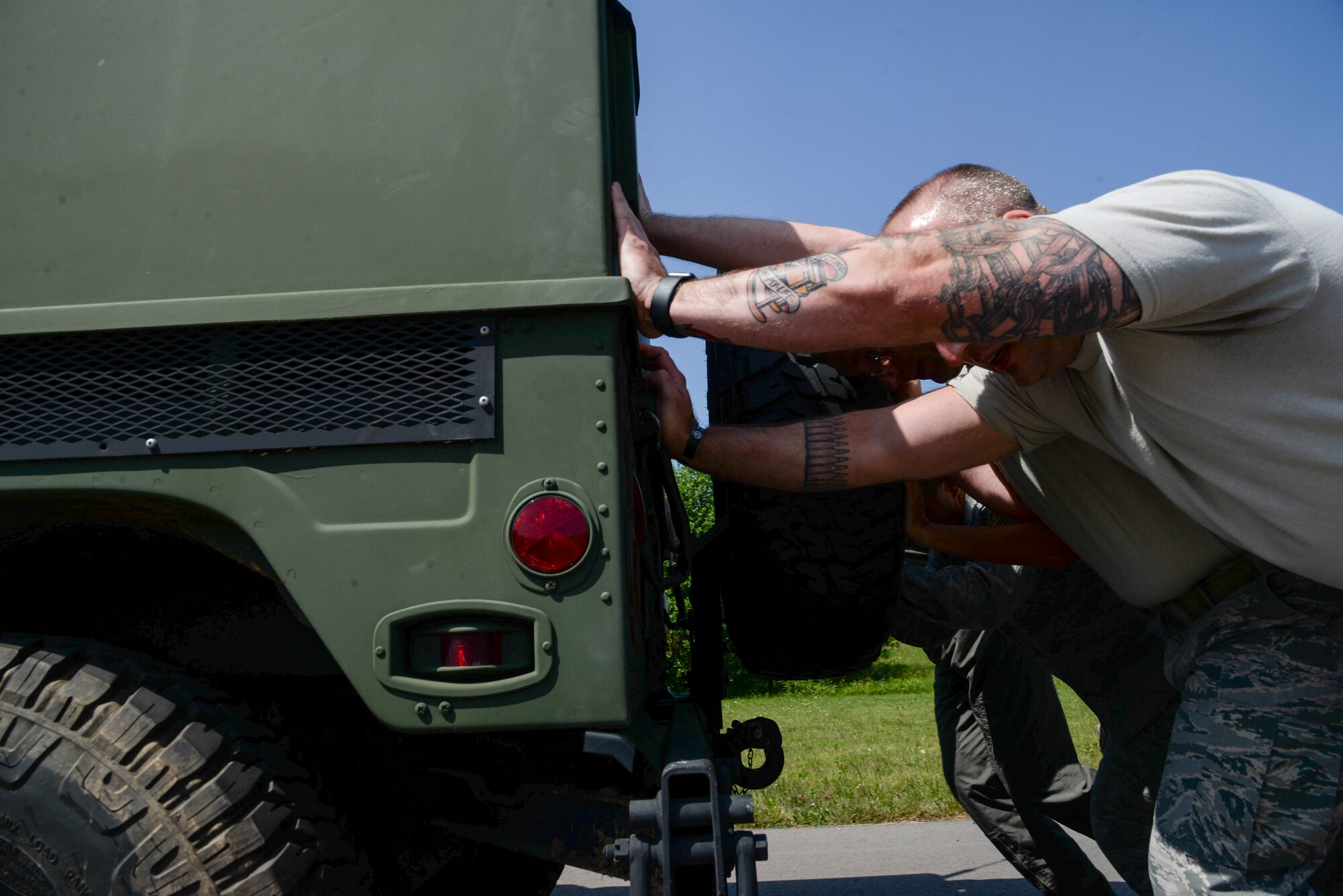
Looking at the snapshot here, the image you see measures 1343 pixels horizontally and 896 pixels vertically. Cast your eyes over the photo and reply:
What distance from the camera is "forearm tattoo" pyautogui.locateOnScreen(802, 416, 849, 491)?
238 cm

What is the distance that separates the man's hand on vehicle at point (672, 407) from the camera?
93.0 inches

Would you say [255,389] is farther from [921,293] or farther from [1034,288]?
[1034,288]

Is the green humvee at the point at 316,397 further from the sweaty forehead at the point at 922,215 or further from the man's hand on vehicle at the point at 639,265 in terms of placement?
A: the sweaty forehead at the point at 922,215

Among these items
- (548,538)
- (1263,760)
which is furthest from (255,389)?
(1263,760)

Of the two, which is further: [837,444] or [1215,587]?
[837,444]

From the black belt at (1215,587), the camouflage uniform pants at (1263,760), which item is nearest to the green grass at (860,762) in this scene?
the black belt at (1215,587)

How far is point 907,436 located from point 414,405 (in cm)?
123

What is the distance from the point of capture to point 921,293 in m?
1.95

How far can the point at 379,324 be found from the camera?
1814 millimetres

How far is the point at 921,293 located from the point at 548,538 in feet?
2.84

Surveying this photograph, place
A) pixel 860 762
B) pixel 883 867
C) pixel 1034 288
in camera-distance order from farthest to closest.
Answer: pixel 860 762, pixel 883 867, pixel 1034 288

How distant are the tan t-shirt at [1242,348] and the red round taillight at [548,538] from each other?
44.6 inches

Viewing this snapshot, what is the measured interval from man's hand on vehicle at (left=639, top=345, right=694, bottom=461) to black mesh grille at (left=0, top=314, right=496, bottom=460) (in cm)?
65

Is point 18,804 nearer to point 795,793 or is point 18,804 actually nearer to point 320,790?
point 320,790
